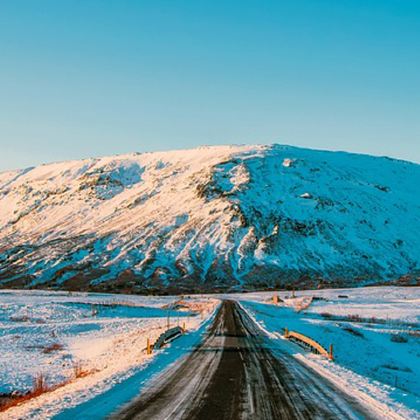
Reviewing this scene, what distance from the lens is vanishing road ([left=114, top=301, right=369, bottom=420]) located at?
480 inches

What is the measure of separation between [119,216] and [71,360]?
164m

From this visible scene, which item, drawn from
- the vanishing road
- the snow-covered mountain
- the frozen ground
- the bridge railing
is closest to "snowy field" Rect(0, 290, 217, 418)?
the frozen ground

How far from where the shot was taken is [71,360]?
1142 inches

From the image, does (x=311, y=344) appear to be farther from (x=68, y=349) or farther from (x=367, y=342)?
(x=68, y=349)

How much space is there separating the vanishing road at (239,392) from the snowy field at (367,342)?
1.23 m

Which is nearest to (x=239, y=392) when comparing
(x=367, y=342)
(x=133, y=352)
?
(x=133, y=352)

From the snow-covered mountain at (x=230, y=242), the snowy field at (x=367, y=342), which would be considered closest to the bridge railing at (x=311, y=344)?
the snowy field at (x=367, y=342)

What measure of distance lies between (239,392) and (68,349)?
21.4 meters

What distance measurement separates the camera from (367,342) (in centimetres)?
3738

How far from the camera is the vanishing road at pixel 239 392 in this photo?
12.2 m

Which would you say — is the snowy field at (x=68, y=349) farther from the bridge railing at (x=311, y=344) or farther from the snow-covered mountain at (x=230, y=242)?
the snow-covered mountain at (x=230, y=242)


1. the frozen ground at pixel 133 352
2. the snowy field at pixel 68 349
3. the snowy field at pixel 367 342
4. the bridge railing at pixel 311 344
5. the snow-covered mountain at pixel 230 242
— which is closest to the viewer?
the frozen ground at pixel 133 352

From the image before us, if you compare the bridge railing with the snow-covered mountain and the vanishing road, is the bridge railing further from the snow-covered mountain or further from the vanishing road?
the snow-covered mountain

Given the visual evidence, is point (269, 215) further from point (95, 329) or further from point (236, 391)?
point (236, 391)
